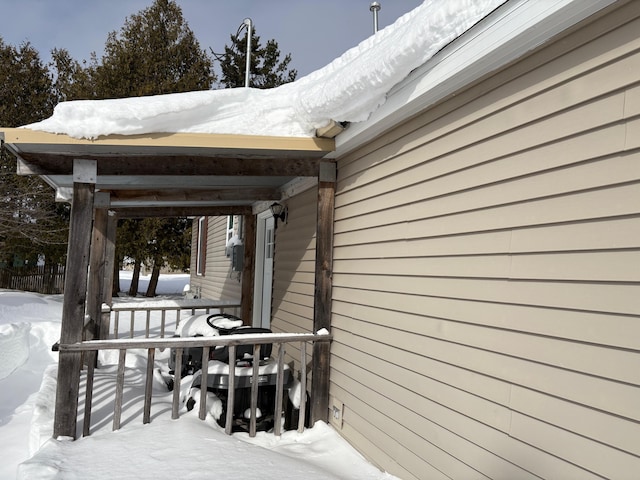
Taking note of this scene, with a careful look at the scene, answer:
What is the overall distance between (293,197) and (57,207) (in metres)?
15.9

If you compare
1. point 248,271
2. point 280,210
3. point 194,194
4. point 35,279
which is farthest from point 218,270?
point 35,279

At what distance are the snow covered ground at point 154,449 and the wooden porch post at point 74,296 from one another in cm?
22

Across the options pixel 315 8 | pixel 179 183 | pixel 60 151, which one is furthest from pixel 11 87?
pixel 60 151

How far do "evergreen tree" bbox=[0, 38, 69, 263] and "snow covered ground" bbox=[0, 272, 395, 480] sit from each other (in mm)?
13090

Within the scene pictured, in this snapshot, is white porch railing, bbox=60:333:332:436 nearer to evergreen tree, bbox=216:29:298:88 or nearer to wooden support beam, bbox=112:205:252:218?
wooden support beam, bbox=112:205:252:218

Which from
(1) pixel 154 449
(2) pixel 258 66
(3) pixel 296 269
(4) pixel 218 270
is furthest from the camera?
(2) pixel 258 66

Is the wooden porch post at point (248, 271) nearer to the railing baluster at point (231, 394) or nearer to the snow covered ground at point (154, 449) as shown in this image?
the snow covered ground at point (154, 449)

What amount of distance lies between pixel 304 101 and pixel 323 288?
5.76 feet

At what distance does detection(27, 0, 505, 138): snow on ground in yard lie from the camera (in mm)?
2660

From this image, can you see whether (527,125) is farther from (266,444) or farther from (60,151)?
(60,151)

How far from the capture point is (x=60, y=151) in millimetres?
3977

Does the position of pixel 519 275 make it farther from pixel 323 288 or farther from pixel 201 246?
pixel 201 246

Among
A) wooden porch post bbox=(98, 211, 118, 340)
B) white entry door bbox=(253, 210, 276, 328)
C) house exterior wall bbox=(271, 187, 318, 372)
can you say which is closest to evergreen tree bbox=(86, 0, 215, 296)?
wooden porch post bbox=(98, 211, 118, 340)

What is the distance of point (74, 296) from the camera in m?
4.00
